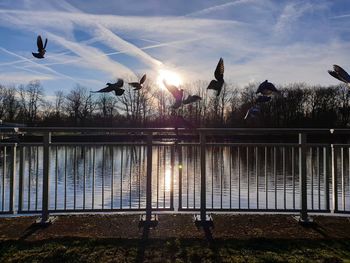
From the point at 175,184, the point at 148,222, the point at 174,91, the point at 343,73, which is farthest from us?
the point at 175,184

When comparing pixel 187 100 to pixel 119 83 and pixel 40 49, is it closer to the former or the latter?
pixel 119 83

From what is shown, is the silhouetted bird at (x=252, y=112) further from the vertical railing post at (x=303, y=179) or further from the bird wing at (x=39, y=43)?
the bird wing at (x=39, y=43)

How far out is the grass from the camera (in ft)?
13.6

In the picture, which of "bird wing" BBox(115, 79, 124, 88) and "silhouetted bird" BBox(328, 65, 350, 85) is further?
"bird wing" BBox(115, 79, 124, 88)

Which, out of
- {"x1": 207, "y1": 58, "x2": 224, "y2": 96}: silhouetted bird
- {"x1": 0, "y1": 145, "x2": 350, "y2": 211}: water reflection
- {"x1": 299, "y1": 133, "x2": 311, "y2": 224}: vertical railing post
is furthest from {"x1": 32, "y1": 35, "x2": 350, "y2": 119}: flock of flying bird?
{"x1": 0, "y1": 145, "x2": 350, "y2": 211}: water reflection

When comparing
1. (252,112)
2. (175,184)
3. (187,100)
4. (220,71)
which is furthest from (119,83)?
(175,184)

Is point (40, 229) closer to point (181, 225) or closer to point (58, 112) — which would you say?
point (181, 225)

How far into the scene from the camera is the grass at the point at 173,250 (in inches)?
164

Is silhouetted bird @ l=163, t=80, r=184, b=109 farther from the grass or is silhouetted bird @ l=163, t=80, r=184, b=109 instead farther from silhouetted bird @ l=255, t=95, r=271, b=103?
the grass

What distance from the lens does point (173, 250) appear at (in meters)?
4.41

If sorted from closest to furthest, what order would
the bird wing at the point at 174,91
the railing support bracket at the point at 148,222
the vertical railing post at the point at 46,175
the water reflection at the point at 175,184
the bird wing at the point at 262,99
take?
the bird wing at the point at 174,91 → the bird wing at the point at 262,99 → the railing support bracket at the point at 148,222 → the vertical railing post at the point at 46,175 → the water reflection at the point at 175,184

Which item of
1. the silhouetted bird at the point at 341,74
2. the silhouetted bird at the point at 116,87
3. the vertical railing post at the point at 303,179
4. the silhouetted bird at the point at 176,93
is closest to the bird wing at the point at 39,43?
the silhouetted bird at the point at 116,87

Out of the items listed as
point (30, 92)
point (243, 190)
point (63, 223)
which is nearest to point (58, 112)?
point (30, 92)

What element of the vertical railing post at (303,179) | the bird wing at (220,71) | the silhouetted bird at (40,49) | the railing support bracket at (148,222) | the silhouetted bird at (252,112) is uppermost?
the silhouetted bird at (40,49)
